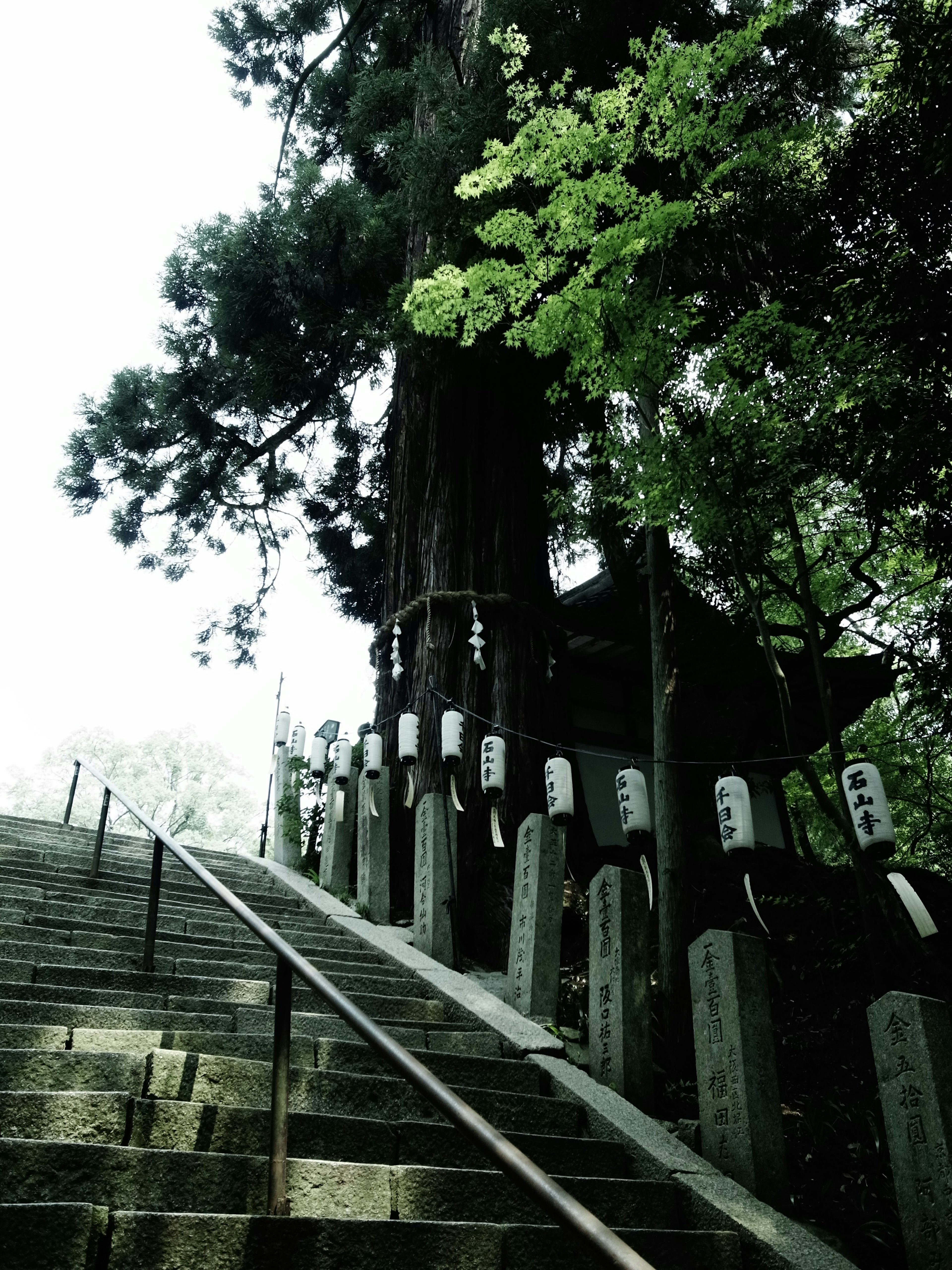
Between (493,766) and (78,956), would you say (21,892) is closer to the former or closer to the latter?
(78,956)

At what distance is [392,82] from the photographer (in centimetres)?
1147

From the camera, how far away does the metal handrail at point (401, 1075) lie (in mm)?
1515

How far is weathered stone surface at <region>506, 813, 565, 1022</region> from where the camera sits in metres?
5.36

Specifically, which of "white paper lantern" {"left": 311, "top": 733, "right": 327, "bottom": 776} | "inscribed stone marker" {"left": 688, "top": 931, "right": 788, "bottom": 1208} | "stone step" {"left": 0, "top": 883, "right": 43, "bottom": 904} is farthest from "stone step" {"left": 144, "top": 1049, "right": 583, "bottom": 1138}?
"white paper lantern" {"left": 311, "top": 733, "right": 327, "bottom": 776}

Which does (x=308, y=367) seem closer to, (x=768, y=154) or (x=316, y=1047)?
(x=768, y=154)

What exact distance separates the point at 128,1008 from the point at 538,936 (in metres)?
2.26

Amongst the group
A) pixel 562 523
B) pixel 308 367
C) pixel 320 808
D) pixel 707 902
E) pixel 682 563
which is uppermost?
pixel 308 367

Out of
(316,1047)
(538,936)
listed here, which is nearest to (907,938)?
(538,936)

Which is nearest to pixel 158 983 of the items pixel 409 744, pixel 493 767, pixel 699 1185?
pixel 699 1185

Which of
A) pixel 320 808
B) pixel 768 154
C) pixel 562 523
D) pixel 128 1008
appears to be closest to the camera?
pixel 128 1008

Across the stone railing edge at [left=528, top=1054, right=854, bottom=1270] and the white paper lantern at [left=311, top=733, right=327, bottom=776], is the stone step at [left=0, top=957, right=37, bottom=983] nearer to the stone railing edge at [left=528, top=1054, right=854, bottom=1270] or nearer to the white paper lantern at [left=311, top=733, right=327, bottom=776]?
the stone railing edge at [left=528, top=1054, right=854, bottom=1270]

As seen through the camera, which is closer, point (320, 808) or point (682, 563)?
point (320, 808)

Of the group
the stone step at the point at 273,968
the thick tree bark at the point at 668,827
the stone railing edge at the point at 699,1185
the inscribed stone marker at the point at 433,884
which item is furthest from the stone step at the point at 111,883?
the thick tree bark at the point at 668,827

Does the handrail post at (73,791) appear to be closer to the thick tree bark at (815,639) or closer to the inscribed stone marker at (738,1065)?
the inscribed stone marker at (738,1065)
